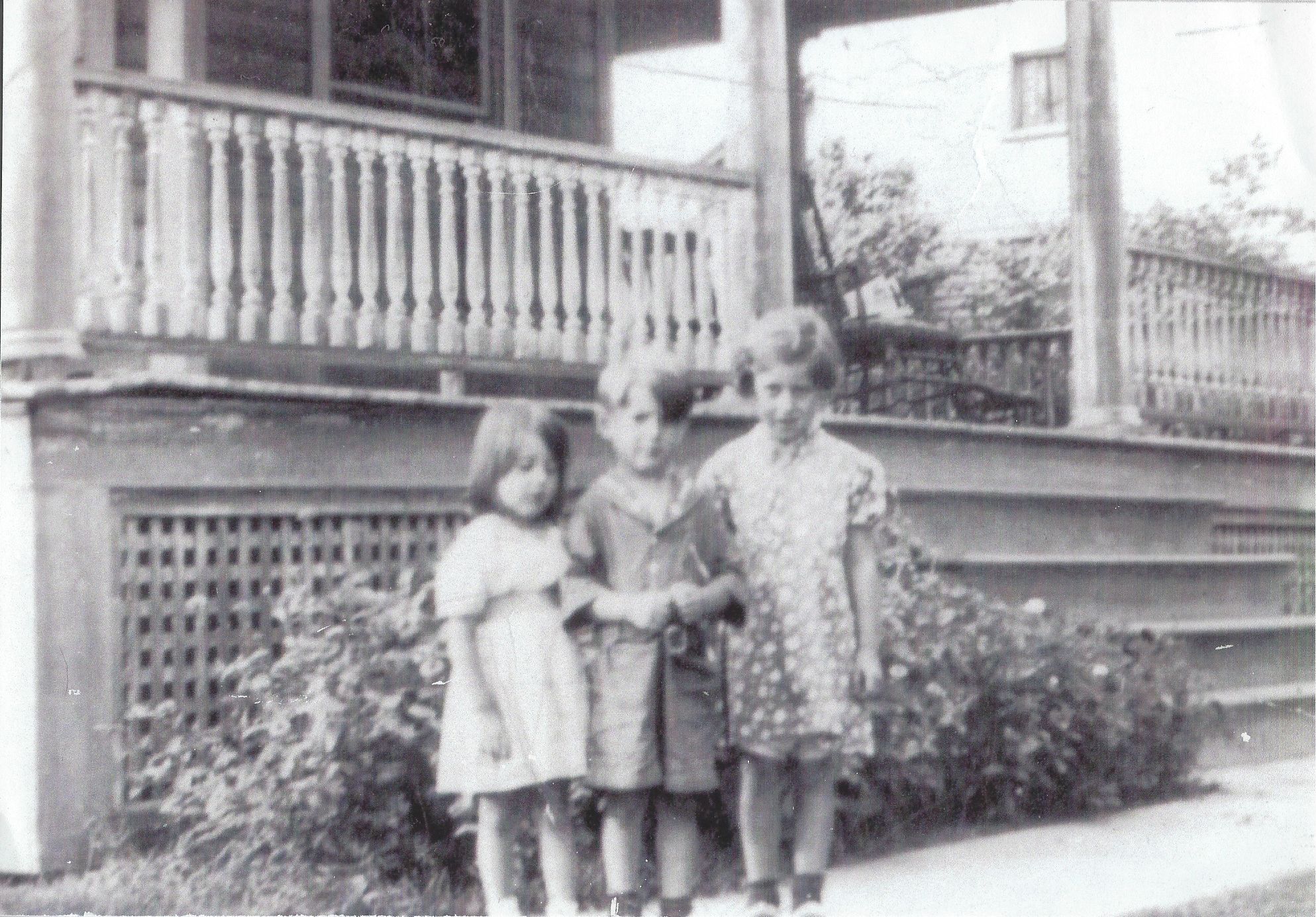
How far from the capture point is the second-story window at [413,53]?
9195mm

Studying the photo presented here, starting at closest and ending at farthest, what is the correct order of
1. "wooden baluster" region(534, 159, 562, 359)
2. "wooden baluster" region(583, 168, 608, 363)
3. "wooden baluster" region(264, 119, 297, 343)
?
1. "wooden baluster" region(264, 119, 297, 343)
2. "wooden baluster" region(534, 159, 562, 359)
3. "wooden baluster" region(583, 168, 608, 363)

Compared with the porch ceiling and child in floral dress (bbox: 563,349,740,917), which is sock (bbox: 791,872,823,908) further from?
the porch ceiling

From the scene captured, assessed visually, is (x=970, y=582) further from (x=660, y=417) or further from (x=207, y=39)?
(x=207, y=39)

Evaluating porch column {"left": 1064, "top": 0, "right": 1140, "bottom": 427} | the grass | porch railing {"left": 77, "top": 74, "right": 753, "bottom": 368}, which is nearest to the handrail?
porch railing {"left": 77, "top": 74, "right": 753, "bottom": 368}

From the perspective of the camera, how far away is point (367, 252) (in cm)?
648

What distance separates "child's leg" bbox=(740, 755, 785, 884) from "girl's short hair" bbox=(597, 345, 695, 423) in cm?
96

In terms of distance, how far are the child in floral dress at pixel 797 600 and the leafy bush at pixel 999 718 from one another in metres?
1.15

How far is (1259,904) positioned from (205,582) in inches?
136

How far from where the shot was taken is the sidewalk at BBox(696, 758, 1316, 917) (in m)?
5.00

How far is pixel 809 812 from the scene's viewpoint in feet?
14.4

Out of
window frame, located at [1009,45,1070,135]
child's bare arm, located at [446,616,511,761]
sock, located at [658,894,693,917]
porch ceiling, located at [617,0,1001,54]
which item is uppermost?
window frame, located at [1009,45,1070,135]

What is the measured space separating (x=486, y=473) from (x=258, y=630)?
1801 mm

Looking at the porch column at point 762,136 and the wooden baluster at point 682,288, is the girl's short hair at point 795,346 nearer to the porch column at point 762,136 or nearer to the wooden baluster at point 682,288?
the wooden baluster at point 682,288

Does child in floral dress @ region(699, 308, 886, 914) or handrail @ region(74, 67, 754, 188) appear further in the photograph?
handrail @ region(74, 67, 754, 188)
